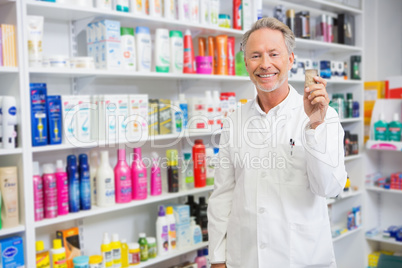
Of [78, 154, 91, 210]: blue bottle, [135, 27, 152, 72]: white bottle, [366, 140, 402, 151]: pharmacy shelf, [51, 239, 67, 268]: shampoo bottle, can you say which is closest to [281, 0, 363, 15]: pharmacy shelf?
[366, 140, 402, 151]: pharmacy shelf

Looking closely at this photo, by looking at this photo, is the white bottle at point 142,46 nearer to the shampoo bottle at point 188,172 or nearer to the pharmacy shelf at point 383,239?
the shampoo bottle at point 188,172

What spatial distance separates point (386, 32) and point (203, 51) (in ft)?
8.06

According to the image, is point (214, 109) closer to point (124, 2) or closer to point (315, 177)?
point (124, 2)

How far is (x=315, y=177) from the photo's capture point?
1610 millimetres

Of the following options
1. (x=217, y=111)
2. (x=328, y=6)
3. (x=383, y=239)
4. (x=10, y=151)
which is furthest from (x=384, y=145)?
(x=10, y=151)

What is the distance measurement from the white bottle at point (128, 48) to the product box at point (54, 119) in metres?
0.47

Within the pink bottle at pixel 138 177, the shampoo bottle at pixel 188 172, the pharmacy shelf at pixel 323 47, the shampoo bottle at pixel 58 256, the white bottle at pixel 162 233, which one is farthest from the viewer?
the pharmacy shelf at pixel 323 47

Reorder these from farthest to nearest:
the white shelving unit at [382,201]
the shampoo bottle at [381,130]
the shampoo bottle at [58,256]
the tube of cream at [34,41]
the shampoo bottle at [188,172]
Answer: the white shelving unit at [382,201] → the shampoo bottle at [381,130] → the shampoo bottle at [188,172] → the shampoo bottle at [58,256] → the tube of cream at [34,41]

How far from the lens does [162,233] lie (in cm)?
258

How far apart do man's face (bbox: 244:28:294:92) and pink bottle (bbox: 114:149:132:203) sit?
1.03m

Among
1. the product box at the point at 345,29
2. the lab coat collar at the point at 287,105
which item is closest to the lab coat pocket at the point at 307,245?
the lab coat collar at the point at 287,105

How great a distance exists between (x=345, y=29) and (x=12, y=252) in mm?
3416

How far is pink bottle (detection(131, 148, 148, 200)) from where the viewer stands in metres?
2.46

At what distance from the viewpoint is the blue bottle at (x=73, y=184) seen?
221 centimetres
